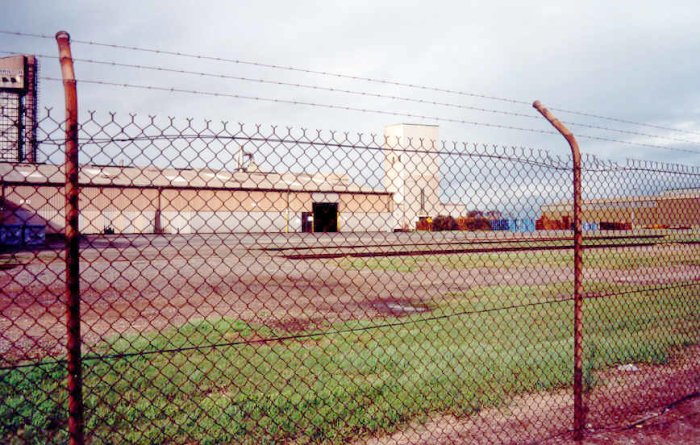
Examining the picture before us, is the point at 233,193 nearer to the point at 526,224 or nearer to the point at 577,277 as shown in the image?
the point at 526,224

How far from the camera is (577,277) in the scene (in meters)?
3.42

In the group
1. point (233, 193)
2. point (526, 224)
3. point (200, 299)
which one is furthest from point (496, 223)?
point (200, 299)

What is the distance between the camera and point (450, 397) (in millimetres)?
4039

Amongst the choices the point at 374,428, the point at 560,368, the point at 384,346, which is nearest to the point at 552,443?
the point at 374,428

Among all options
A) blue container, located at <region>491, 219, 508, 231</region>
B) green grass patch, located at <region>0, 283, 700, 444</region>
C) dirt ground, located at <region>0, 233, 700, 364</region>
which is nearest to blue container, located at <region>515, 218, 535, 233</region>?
blue container, located at <region>491, 219, 508, 231</region>

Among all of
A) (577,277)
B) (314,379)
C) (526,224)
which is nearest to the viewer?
(577,277)

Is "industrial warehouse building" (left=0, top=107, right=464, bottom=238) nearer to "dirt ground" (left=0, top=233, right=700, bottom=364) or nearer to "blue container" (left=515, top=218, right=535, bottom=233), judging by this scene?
"dirt ground" (left=0, top=233, right=700, bottom=364)

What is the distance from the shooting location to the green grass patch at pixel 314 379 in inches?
136

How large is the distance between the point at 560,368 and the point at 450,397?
1.50 metres

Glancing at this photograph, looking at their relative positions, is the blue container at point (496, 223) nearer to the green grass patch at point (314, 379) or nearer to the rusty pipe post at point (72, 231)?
the green grass patch at point (314, 379)

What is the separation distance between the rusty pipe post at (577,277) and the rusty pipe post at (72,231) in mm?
3039

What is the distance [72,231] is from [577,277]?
10.3 feet

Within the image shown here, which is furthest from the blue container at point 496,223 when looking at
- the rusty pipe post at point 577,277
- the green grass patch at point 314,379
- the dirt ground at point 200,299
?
the rusty pipe post at point 577,277

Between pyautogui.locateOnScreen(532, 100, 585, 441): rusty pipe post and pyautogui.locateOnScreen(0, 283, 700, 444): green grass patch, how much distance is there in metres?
0.26
